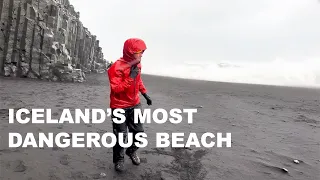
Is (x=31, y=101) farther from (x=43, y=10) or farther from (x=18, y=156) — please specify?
(x=43, y=10)

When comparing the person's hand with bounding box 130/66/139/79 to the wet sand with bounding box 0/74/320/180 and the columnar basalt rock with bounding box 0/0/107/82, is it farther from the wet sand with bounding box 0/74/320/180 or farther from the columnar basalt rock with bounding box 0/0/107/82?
the columnar basalt rock with bounding box 0/0/107/82

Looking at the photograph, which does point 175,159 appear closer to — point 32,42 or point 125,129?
point 125,129

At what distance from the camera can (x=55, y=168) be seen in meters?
5.68

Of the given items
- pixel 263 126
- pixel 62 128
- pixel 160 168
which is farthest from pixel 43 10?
pixel 160 168

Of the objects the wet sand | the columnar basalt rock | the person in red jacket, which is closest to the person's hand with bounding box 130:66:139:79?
the person in red jacket

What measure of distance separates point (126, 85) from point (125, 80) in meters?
0.12

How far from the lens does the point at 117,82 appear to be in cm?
539

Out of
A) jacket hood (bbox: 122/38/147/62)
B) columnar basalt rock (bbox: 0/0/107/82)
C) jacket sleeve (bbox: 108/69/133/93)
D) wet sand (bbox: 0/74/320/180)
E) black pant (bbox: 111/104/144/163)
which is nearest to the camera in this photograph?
jacket sleeve (bbox: 108/69/133/93)

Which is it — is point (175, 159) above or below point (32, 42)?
below

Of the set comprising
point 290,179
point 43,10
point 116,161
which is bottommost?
point 290,179

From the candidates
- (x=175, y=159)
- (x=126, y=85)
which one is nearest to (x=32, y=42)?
(x=175, y=159)

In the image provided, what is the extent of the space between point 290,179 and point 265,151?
6.78 ft

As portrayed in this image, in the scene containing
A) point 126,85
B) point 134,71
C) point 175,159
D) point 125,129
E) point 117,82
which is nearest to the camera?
point 117,82

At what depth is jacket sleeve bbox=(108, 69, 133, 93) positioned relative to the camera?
535 centimetres
